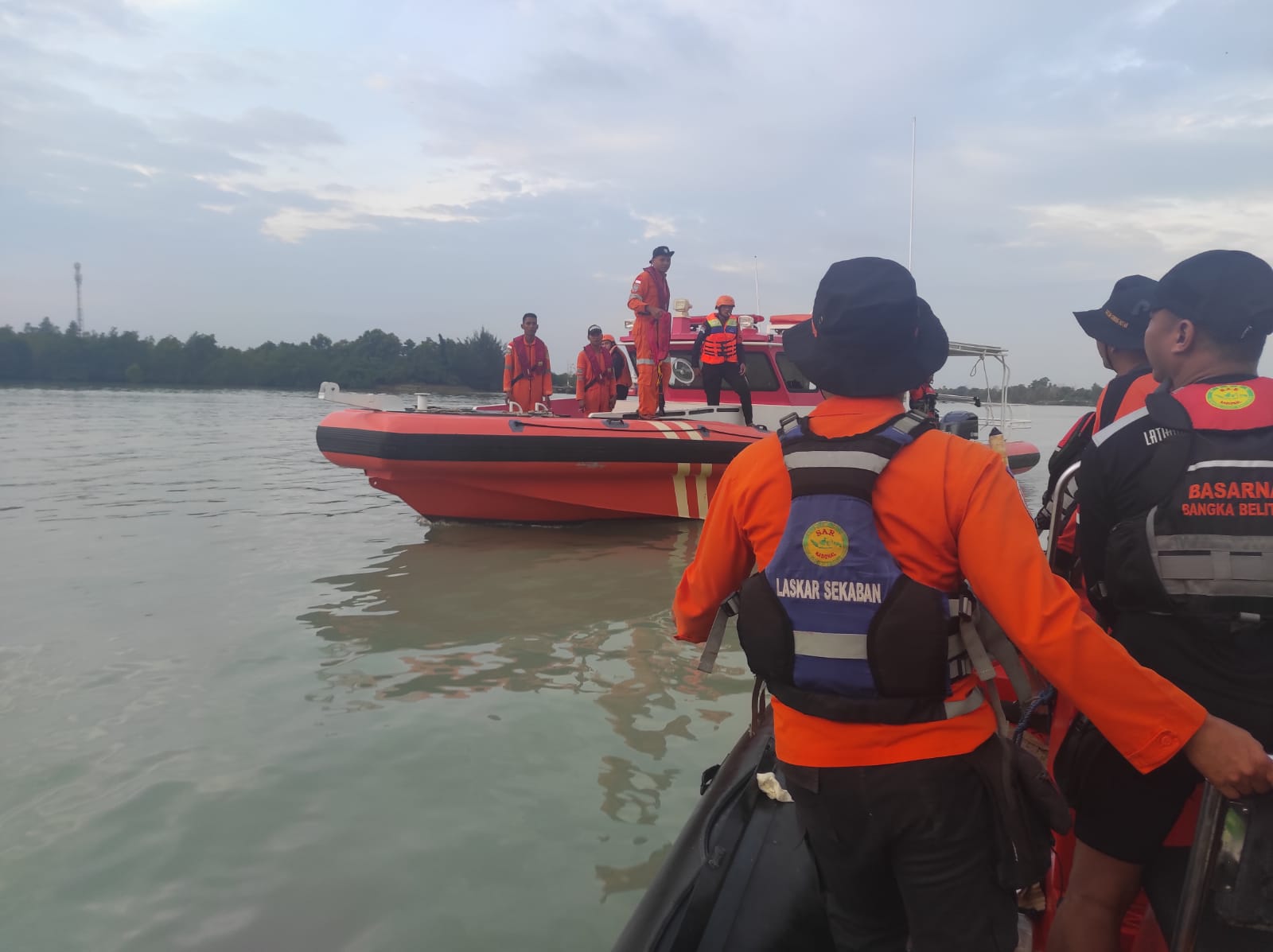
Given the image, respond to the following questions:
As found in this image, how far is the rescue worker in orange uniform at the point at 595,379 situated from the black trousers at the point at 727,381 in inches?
47.2

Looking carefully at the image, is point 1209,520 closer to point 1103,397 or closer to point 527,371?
point 1103,397

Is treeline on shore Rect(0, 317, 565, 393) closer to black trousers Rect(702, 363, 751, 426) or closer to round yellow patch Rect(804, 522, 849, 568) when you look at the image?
black trousers Rect(702, 363, 751, 426)

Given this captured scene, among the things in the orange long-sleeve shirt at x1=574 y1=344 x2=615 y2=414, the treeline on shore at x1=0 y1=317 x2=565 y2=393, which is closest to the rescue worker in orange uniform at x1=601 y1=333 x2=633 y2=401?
the orange long-sleeve shirt at x1=574 y1=344 x2=615 y2=414

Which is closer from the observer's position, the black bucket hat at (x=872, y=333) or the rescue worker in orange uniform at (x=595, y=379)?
the black bucket hat at (x=872, y=333)

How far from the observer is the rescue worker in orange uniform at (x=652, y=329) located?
24.6 ft

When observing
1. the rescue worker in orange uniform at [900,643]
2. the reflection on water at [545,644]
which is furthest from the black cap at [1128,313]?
the reflection on water at [545,644]

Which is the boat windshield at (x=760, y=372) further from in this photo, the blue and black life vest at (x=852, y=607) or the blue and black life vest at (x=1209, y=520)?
the blue and black life vest at (x=852, y=607)

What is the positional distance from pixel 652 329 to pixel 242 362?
44.2m

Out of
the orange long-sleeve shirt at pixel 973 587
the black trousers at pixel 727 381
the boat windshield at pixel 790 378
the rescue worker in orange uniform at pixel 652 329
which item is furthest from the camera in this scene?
the boat windshield at pixel 790 378

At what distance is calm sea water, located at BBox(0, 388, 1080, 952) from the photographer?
2188mm

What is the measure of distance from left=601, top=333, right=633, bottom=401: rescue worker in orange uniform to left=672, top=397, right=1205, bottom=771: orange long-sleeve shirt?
778cm

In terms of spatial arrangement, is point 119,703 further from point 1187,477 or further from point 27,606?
point 1187,477

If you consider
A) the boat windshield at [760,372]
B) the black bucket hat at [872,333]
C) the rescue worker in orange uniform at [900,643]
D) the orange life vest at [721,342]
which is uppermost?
the orange life vest at [721,342]

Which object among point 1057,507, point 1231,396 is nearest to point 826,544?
point 1231,396
